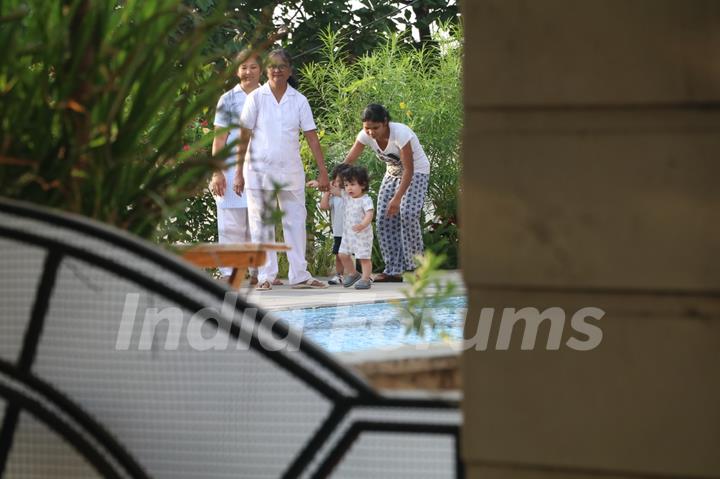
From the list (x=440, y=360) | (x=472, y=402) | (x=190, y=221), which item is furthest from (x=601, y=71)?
(x=190, y=221)

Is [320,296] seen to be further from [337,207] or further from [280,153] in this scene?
[337,207]

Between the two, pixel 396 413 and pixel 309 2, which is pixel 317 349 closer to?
pixel 396 413

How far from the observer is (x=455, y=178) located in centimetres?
1073

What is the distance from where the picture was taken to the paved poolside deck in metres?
6.83

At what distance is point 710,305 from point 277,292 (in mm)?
6674

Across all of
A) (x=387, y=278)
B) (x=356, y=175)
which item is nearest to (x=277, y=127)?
(x=356, y=175)

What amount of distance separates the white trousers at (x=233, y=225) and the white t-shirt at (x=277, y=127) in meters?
0.41

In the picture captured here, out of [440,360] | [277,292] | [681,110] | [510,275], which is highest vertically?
[681,110]

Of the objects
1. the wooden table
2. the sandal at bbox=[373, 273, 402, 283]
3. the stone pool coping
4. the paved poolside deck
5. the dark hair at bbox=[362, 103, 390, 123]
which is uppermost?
the dark hair at bbox=[362, 103, 390, 123]

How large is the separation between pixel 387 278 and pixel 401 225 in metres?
0.45

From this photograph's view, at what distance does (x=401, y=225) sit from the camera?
907 cm

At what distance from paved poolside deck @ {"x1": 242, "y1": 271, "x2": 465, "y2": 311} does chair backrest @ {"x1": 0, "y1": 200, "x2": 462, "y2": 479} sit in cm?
499

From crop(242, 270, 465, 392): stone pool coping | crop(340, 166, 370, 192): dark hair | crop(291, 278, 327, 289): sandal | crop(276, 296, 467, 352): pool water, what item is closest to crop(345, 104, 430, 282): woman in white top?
crop(340, 166, 370, 192): dark hair

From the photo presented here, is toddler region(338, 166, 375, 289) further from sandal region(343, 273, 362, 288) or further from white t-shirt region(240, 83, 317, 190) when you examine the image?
white t-shirt region(240, 83, 317, 190)
